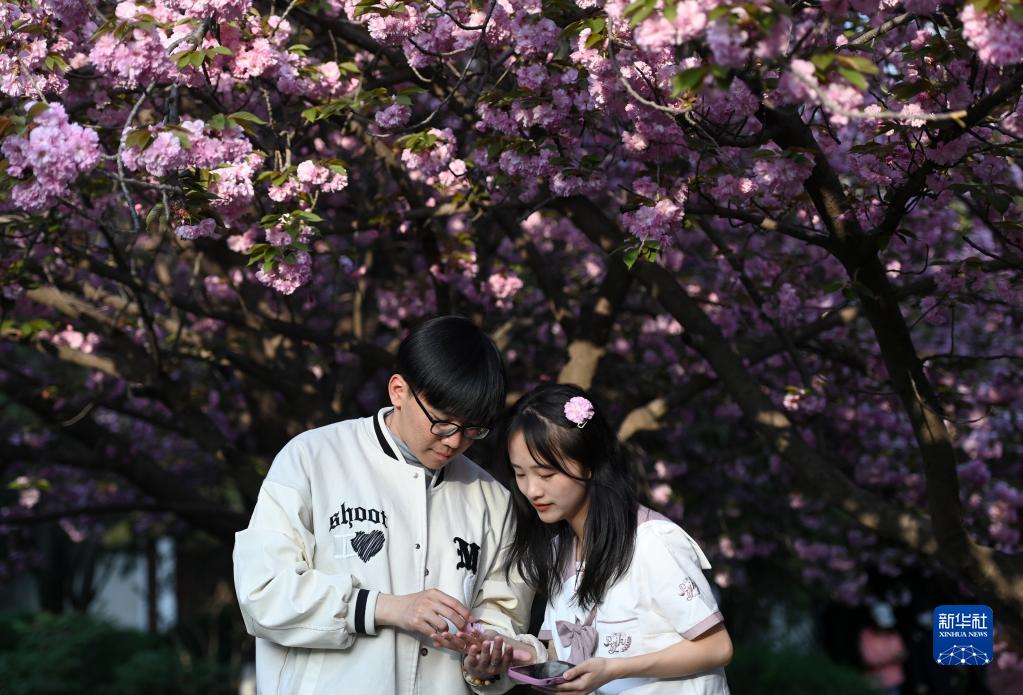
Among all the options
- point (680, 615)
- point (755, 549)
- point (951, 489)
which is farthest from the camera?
point (755, 549)

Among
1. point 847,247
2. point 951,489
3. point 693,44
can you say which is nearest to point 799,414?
point 951,489

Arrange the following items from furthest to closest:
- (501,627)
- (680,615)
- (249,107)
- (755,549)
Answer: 1. (755,549)
2. (249,107)
3. (501,627)
4. (680,615)

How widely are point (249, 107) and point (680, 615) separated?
269 cm

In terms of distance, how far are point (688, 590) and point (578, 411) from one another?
1.60ft

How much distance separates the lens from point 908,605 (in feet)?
29.1

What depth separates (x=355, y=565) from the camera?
267 cm

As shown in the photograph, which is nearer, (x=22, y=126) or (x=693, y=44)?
(x=693, y=44)

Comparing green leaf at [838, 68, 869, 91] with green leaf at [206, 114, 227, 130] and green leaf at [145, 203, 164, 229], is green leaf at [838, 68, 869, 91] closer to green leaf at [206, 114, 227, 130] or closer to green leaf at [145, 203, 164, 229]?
green leaf at [206, 114, 227, 130]

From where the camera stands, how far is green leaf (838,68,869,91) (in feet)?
7.23

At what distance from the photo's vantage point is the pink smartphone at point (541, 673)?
8.37 feet

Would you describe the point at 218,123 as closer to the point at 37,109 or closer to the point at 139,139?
the point at 139,139

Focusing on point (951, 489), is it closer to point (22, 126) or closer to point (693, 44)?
point (693, 44)

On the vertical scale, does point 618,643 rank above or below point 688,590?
below

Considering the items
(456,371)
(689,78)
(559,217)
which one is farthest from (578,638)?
(559,217)
